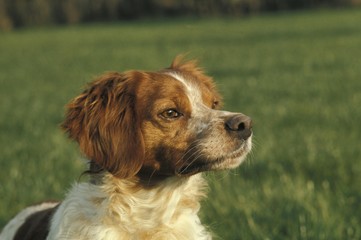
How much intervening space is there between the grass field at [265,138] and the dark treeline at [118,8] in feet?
138

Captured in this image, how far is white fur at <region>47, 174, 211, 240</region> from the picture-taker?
4.38 m

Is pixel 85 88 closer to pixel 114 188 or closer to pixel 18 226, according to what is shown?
pixel 114 188

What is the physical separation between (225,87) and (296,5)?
186 ft

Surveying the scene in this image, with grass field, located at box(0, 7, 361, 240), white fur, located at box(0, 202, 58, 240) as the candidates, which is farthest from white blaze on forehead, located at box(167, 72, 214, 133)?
white fur, located at box(0, 202, 58, 240)

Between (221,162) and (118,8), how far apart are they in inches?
2856

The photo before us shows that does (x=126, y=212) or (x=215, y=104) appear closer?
(x=126, y=212)

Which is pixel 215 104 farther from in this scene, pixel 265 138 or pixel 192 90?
pixel 265 138

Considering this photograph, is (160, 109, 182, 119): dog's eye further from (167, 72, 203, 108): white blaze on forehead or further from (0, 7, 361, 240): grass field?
(0, 7, 361, 240): grass field

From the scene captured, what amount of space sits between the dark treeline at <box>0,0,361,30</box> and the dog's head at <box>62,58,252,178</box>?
66414 millimetres

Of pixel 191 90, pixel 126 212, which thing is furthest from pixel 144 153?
pixel 191 90

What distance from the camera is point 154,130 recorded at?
14.5ft

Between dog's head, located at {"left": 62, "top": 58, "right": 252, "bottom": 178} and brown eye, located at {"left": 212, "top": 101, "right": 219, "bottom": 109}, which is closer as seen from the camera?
dog's head, located at {"left": 62, "top": 58, "right": 252, "bottom": 178}

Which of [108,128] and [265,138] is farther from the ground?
[108,128]

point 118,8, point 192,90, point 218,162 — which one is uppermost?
point 192,90
